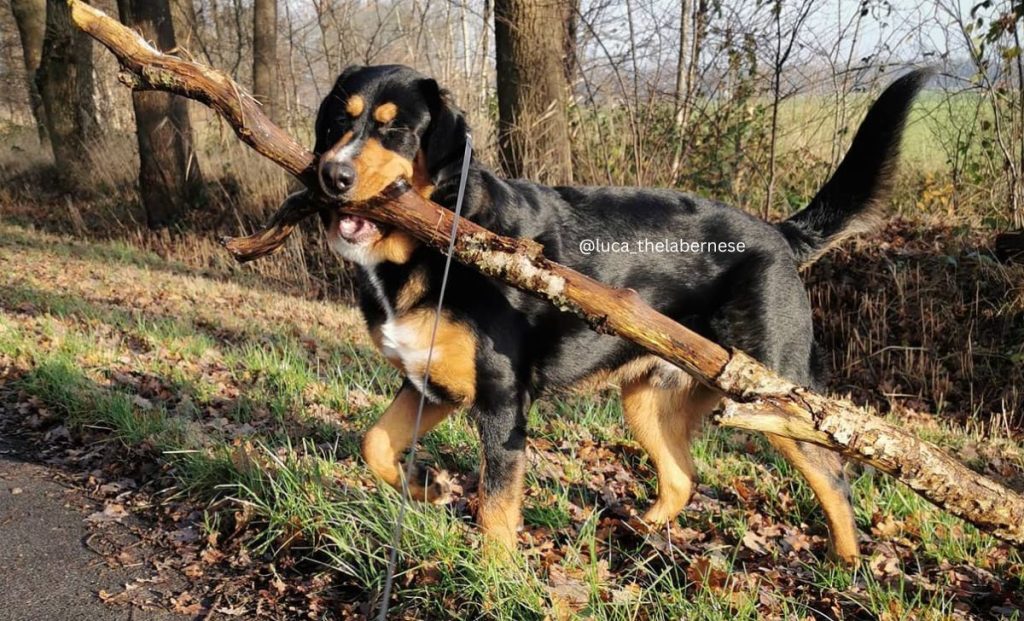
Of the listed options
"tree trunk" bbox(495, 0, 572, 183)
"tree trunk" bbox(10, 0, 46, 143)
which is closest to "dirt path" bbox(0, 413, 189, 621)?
"tree trunk" bbox(495, 0, 572, 183)

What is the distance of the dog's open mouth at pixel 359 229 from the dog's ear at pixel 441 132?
338 mm

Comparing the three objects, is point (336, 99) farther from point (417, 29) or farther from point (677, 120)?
point (417, 29)

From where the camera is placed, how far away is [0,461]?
4246mm

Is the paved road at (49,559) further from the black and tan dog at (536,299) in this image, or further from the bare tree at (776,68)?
the bare tree at (776,68)

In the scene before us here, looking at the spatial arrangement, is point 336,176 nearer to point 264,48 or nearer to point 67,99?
point 264,48

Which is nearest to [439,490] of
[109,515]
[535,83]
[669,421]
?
[669,421]

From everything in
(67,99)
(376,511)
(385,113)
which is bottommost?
(376,511)

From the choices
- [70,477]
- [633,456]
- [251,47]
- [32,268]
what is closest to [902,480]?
Result: [633,456]

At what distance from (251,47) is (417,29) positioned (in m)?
7.50

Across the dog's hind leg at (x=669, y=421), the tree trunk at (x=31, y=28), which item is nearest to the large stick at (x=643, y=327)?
the dog's hind leg at (x=669, y=421)

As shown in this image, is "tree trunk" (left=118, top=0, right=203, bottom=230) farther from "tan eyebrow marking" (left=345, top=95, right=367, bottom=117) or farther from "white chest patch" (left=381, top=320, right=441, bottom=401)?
"white chest patch" (left=381, top=320, right=441, bottom=401)

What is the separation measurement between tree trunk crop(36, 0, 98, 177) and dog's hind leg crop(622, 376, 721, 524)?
15802 millimetres

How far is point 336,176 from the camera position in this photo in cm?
307

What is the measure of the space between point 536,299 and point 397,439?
91 centimetres
